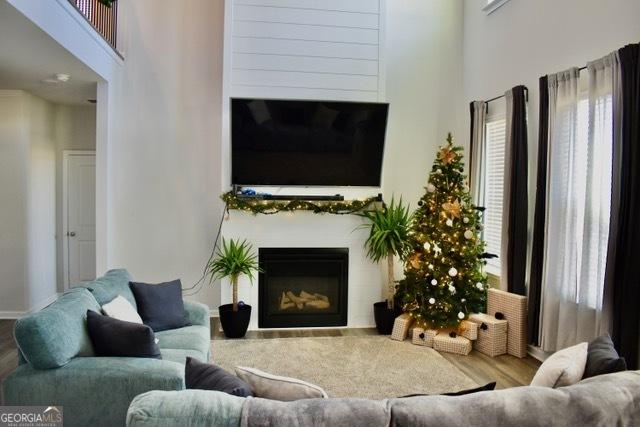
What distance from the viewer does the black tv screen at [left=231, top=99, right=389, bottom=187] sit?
532 centimetres

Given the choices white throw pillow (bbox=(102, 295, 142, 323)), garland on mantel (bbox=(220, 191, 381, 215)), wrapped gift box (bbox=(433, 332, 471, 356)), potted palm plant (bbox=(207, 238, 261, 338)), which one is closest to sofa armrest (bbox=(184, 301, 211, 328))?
white throw pillow (bbox=(102, 295, 142, 323))

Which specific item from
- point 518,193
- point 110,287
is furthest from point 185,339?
point 518,193

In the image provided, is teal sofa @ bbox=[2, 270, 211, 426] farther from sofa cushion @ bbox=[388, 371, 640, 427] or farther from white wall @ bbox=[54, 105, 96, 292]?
white wall @ bbox=[54, 105, 96, 292]

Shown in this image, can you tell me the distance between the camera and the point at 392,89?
6.08 meters

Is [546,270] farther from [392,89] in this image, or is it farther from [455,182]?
[392,89]

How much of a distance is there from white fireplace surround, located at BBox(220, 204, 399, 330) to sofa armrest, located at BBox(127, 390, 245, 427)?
154 inches

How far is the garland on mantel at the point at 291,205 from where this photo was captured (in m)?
5.34

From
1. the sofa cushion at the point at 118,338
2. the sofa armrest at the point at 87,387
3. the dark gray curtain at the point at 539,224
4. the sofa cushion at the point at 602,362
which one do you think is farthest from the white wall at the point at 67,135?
the sofa cushion at the point at 602,362

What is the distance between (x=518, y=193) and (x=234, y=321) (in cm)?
314

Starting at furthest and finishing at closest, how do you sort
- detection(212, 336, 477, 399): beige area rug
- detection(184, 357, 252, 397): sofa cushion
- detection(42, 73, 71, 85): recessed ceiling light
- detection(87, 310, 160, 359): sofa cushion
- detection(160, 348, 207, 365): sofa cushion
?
1. detection(42, 73, 71, 85): recessed ceiling light
2. detection(212, 336, 477, 399): beige area rug
3. detection(160, 348, 207, 365): sofa cushion
4. detection(87, 310, 160, 359): sofa cushion
5. detection(184, 357, 252, 397): sofa cushion

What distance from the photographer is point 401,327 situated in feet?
16.6

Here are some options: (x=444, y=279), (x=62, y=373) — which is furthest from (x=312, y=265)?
(x=62, y=373)

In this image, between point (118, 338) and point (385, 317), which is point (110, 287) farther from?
point (385, 317)

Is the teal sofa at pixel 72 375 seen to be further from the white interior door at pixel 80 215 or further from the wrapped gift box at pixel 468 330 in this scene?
the white interior door at pixel 80 215
